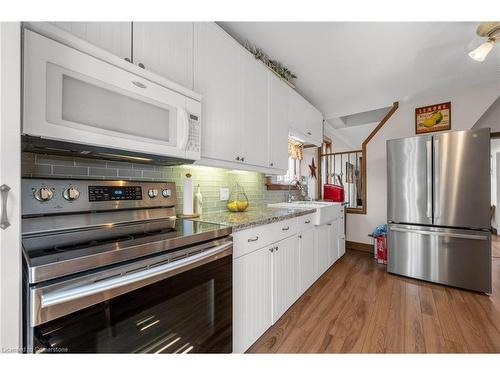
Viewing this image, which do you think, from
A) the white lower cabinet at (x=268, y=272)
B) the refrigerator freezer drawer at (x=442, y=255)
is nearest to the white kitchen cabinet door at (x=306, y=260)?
the white lower cabinet at (x=268, y=272)

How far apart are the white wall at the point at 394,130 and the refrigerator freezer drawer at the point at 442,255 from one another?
91cm

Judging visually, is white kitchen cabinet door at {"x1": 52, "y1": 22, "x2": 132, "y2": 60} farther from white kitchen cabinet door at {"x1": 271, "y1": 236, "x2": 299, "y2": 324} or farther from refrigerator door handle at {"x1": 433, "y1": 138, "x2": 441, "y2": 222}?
refrigerator door handle at {"x1": 433, "y1": 138, "x2": 441, "y2": 222}

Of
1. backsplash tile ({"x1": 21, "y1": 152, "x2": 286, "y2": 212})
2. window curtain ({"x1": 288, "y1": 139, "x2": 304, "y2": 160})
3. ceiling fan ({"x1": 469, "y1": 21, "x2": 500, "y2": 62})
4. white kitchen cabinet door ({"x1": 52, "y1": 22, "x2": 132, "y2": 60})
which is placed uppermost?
ceiling fan ({"x1": 469, "y1": 21, "x2": 500, "y2": 62})

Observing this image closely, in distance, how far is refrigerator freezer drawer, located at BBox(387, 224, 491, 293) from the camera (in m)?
2.24

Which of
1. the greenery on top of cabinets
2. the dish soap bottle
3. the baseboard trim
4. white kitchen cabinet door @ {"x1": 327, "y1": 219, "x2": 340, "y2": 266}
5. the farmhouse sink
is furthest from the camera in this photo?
the baseboard trim

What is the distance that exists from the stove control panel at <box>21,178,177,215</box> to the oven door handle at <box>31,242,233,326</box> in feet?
1.50

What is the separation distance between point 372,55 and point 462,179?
1.62 meters

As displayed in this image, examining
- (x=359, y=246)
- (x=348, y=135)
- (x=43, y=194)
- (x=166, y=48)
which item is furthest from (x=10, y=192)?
(x=348, y=135)

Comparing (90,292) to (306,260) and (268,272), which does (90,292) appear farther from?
(306,260)

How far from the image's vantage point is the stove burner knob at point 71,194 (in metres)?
0.97

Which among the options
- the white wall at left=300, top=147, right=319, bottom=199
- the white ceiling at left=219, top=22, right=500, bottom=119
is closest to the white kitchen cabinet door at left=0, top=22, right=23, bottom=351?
the white ceiling at left=219, top=22, right=500, bottom=119
